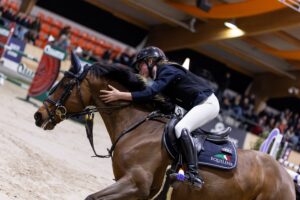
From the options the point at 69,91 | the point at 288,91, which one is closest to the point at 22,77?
the point at 69,91

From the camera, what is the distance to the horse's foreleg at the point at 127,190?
440 cm

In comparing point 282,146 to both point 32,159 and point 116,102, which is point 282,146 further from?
point 116,102

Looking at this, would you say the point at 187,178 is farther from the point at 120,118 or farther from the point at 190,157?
the point at 120,118

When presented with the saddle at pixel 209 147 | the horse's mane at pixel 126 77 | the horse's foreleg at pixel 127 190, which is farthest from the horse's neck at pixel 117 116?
the horse's foreleg at pixel 127 190

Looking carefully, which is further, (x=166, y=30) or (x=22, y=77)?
(x=166, y=30)

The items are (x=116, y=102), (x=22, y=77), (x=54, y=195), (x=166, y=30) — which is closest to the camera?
(x=116, y=102)

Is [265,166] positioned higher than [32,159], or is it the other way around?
[265,166]

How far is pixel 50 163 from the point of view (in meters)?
7.50

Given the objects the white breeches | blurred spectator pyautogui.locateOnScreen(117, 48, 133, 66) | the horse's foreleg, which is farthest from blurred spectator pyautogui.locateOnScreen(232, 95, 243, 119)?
the horse's foreleg

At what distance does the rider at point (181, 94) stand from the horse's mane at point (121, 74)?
0.09 metres

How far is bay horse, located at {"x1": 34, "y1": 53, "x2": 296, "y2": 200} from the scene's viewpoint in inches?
187

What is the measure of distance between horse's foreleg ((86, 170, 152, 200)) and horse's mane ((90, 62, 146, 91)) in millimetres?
985

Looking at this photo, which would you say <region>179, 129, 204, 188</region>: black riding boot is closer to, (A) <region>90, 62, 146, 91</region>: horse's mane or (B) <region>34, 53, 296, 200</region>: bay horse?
(B) <region>34, 53, 296, 200</region>: bay horse

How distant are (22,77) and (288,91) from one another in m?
14.8
